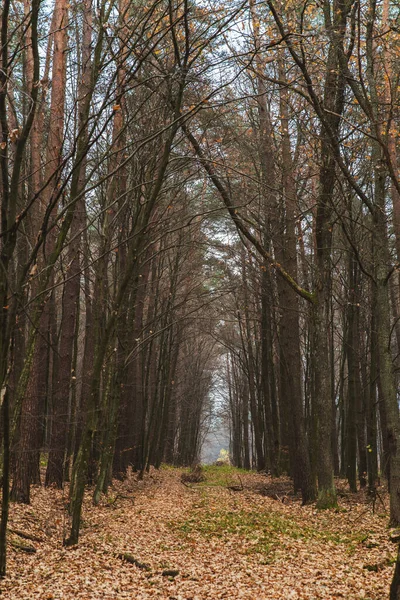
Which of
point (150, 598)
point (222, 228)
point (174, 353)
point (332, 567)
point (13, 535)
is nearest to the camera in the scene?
point (150, 598)

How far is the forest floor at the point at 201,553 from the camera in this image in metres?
5.07

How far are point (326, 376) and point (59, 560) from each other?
599 centimetres

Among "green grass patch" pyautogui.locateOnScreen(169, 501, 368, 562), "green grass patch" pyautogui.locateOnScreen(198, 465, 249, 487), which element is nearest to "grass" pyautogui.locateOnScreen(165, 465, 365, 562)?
"green grass patch" pyautogui.locateOnScreen(169, 501, 368, 562)

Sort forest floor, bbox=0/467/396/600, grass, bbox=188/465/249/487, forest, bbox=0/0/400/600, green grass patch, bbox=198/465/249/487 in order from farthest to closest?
green grass patch, bbox=198/465/249/487 < grass, bbox=188/465/249/487 < forest floor, bbox=0/467/396/600 < forest, bbox=0/0/400/600

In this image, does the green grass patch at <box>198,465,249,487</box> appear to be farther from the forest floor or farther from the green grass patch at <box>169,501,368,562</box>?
the forest floor

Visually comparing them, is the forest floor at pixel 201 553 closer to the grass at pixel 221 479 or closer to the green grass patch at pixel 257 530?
the green grass patch at pixel 257 530

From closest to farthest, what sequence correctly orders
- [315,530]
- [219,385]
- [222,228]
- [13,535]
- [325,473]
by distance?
[13,535], [315,530], [325,473], [222,228], [219,385]

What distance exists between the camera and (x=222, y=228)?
18.7 meters

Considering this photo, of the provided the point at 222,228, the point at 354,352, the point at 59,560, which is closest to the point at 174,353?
the point at 222,228

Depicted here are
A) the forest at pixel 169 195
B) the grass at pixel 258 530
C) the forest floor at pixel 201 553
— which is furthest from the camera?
the grass at pixel 258 530

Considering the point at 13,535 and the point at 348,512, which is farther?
the point at 348,512

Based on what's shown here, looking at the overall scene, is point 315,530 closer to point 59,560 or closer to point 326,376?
point 326,376

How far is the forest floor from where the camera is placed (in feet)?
16.6

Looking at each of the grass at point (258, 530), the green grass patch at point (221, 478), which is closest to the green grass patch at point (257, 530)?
the grass at point (258, 530)
